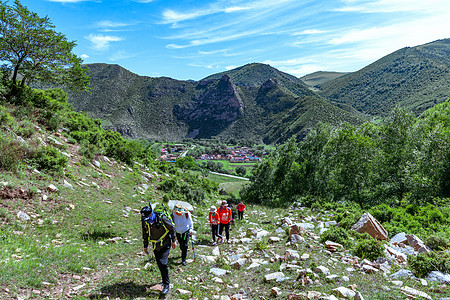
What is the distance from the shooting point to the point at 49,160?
11.7 m

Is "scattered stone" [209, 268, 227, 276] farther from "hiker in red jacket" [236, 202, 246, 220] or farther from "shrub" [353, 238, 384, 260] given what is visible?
"hiker in red jacket" [236, 202, 246, 220]

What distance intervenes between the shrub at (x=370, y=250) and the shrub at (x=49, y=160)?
48.7 ft

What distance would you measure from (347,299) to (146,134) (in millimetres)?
166375

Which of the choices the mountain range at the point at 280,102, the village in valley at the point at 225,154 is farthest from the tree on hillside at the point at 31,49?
the mountain range at the point at 280,102

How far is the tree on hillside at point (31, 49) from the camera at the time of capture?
1580 cm

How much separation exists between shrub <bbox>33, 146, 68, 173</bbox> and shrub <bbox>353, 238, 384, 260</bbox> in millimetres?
14832

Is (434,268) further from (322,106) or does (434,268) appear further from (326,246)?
(322,106)

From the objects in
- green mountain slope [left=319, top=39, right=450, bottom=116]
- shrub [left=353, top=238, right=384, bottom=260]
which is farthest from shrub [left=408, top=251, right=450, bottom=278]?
green mountain slope [left=319, top=39, right=450, bottom=116]

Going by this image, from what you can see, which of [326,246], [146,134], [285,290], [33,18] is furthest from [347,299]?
[146,134]

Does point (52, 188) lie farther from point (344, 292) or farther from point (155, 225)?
point (344, 292)

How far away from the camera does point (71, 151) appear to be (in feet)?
50.5

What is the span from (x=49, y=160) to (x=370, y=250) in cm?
1561

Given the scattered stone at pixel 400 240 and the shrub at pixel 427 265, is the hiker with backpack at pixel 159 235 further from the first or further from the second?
the scattered stone at pixel 400 240

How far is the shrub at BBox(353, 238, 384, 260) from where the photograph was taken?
8086 mm
